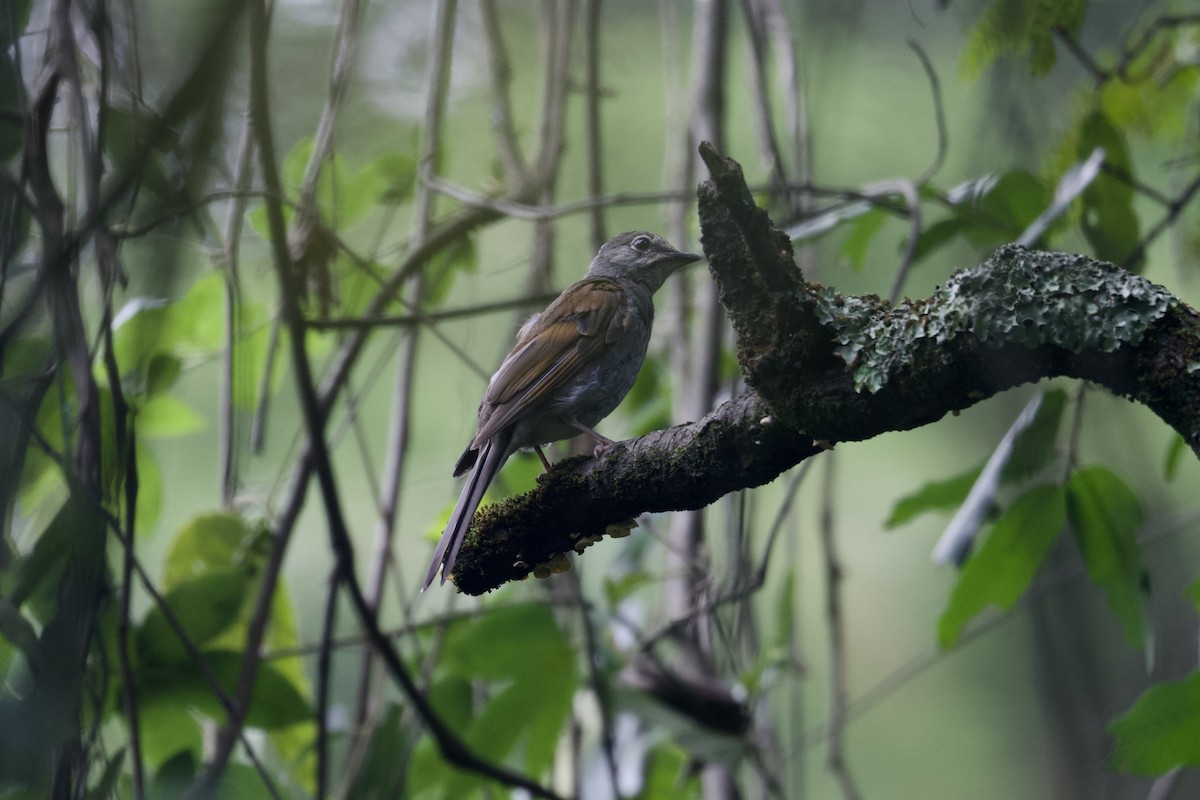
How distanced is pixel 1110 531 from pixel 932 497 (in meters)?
0.48

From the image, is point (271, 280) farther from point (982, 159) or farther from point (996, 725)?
point (996, 725)

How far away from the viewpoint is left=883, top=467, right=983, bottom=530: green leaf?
3027 mm

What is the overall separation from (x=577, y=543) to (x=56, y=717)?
1.07m

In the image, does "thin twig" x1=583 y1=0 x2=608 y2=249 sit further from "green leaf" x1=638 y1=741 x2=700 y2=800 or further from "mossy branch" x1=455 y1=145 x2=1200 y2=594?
"mossy branch" x1=455 y1=145 x2=1200 y2=594

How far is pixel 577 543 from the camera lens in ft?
7.32

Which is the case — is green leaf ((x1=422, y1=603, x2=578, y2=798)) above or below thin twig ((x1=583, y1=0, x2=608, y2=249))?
below

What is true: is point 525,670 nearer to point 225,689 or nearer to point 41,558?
point 225,689

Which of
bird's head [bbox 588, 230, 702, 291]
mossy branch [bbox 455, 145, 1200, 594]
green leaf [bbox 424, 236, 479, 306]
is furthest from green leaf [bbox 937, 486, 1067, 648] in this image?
green leaf [bbox 424, 236, 479, 306]

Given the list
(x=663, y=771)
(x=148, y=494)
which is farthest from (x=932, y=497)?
(x=148, y=494)

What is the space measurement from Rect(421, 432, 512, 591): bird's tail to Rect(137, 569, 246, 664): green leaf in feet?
3.53

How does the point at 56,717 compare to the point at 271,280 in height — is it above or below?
below

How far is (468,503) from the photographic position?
234cm

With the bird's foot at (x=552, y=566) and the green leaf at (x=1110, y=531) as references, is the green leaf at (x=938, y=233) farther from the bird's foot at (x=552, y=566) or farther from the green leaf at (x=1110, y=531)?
the bird's foot at (x=552, y=566)

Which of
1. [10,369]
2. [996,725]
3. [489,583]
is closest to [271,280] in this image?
[10,369]
